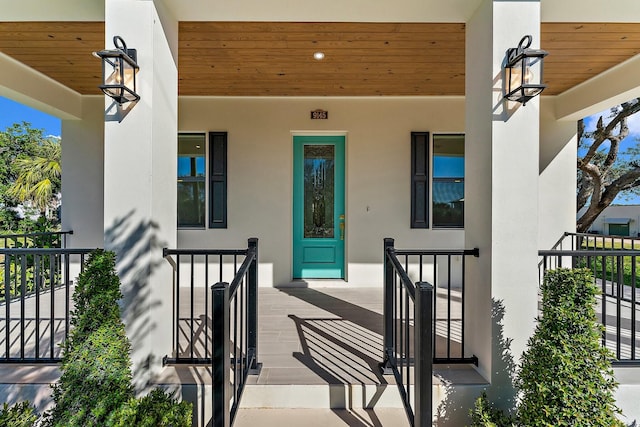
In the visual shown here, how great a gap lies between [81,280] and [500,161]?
110 inches

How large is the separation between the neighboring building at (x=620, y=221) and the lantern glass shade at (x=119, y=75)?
73.4ft

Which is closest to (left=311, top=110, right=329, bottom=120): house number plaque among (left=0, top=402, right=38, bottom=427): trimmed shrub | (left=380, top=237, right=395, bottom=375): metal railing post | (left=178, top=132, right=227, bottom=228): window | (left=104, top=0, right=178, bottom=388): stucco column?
(left=178, top=132, right=227, bottom=228): window

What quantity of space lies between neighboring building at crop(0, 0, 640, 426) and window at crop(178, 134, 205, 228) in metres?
0.02

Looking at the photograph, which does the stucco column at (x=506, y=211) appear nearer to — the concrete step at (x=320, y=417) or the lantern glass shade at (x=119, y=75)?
the concrete step at (x=320, y=417)

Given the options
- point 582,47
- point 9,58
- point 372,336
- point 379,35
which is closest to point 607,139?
point 582,47

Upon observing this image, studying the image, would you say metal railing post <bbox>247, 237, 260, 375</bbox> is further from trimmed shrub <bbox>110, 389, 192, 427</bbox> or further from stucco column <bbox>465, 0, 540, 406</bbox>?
stucco column <bbox>465, 0, 540, 406</bbox>

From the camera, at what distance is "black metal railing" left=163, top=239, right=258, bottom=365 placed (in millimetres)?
2438

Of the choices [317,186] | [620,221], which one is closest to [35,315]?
[317,186]

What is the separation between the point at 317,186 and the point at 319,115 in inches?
41.3

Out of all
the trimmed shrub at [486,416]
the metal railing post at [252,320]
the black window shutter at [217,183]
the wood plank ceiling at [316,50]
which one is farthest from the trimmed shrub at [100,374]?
the black window shutter at [217,183]

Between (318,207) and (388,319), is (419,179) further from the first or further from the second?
(388,319)

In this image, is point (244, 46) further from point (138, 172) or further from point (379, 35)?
point (138, 172)

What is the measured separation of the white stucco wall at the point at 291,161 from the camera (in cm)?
482

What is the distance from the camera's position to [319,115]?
481 cm
